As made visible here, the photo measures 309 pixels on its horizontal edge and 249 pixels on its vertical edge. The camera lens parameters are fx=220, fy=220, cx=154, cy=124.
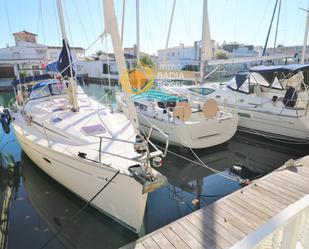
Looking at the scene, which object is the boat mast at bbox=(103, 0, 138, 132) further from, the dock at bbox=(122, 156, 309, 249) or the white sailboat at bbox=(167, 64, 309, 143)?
the white sailboat at bbox=(167, 64, 309, 143)

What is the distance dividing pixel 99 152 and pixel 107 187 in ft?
1.94

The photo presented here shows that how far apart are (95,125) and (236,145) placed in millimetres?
5059

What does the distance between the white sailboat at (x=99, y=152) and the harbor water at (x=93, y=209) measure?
38 centimetres

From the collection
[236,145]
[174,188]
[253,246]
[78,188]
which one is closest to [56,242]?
[78,188]

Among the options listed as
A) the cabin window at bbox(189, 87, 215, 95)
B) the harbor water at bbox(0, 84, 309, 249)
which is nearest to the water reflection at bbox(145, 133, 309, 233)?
the harbor water at bbox(0, 84, 309, 249)

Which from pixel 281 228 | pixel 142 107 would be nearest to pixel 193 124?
pixel 142 107

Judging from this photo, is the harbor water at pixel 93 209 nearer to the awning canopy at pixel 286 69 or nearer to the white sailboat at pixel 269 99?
the white sailboat at pixel 269 99

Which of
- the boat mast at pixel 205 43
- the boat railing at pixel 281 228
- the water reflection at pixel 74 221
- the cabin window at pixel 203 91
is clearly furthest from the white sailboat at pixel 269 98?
the boat railing at pixel 281 228

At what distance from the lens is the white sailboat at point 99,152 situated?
3.38 meters

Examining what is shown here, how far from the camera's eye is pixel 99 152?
3.52m

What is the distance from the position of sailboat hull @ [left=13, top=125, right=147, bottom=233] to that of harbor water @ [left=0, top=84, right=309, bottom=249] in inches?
13.5

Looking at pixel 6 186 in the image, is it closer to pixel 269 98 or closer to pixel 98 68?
pixel 269 98

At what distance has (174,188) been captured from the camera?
5289 mm

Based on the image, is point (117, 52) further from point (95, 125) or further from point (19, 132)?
point (19, 132)
